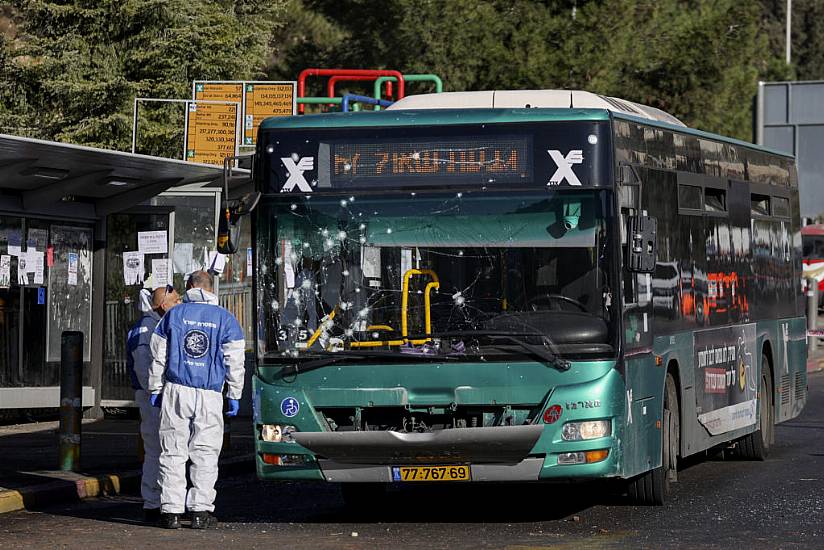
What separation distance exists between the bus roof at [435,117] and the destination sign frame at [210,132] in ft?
37.7

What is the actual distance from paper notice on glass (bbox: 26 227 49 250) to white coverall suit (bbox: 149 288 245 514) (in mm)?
7711

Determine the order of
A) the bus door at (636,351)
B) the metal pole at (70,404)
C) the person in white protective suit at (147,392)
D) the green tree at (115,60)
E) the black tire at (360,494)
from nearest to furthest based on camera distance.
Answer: the bus door at (636,351) → the person in white protective suit at (147,392) → the black tire at (360,494) → the metal pole at (70,404) → the green tree at (115,60)

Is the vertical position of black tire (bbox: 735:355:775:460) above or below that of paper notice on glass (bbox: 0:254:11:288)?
below

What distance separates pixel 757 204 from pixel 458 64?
2211 centimetres

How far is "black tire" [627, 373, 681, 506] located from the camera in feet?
39.6

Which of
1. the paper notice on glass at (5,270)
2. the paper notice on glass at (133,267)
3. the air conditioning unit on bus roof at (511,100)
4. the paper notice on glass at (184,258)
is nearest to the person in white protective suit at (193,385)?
the air conditioning unit on bus roof at (511,100)

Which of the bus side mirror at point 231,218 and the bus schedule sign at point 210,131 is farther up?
the bus schedule sign at point 210,131

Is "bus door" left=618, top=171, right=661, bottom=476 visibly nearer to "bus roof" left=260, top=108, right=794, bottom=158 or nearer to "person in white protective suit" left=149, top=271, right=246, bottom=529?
"bus roof" left=260, top=108, right=794, bottom=158

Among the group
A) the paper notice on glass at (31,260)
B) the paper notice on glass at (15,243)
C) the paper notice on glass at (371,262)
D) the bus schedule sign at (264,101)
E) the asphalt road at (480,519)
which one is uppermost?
the bus schedule sign at (264,101)

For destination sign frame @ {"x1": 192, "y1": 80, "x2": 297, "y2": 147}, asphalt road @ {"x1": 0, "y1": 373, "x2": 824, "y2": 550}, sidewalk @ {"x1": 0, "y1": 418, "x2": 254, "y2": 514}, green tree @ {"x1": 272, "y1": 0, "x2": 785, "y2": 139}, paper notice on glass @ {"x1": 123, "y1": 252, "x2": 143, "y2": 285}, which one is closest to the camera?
asphalt road @ {"x1": 0, "y1": 373, "x2": 824, "y2": 550}

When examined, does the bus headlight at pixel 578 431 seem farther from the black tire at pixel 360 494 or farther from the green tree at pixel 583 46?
the green tree at pixel 583 46

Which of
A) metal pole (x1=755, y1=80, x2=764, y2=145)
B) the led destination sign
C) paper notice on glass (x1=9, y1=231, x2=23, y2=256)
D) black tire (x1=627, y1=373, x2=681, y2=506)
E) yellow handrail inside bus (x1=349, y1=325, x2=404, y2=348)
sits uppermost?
metal pole (x1=755, y1=80, x2=764, y2=145)

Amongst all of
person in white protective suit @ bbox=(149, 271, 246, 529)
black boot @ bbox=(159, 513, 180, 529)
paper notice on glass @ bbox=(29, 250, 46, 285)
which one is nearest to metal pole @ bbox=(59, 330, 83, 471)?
black boot @ bbox=(159, 513, 180, 529)

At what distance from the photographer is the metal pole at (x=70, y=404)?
1407cm
